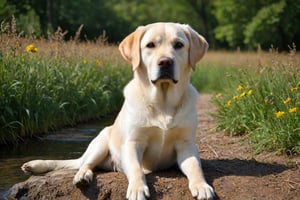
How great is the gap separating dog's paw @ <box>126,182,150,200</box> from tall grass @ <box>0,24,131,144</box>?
3.48 m

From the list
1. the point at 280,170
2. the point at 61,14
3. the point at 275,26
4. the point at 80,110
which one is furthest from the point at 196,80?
the point at 275,26

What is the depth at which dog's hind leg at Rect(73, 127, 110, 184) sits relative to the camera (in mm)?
4490

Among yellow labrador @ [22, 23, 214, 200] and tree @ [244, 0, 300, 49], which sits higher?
yellow labrador @ [22, 23, 214, 200]

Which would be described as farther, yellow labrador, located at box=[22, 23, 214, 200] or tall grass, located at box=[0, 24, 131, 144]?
tall grass, located at box=[0, 24, 131, 144]

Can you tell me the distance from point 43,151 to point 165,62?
2.93 meters

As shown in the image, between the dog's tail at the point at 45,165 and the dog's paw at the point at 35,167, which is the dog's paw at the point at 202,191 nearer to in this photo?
the dog's tail at the point at 45,165

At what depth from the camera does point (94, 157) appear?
4816 millimetres

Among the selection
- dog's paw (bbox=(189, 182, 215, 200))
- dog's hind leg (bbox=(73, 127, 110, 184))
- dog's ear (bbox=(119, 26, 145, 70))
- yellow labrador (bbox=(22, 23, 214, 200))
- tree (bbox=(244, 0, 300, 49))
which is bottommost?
tree (bbox=(244, 0, 300, 49))

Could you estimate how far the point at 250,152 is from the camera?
19.1ft

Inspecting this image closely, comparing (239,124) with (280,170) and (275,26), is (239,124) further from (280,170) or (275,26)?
(275,26)

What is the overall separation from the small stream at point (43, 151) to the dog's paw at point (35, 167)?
0.80ft

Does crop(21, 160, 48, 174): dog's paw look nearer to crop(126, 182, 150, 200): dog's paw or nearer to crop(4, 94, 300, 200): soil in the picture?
crop(4, 94, 300, 200): soil

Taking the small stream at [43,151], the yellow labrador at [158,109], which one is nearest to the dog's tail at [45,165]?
the small stream at [43,151]

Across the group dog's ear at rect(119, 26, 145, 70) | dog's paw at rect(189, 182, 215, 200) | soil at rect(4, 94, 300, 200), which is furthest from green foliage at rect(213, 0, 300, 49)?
dog's paw at rect(189, 182, 215, 200)
